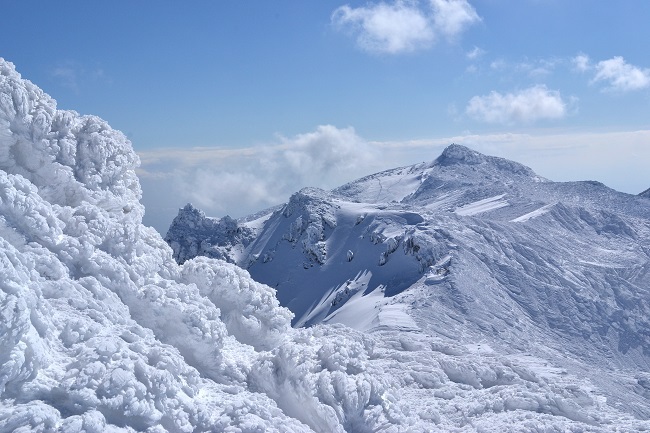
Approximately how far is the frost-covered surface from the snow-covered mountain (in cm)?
17

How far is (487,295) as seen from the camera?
35.6m

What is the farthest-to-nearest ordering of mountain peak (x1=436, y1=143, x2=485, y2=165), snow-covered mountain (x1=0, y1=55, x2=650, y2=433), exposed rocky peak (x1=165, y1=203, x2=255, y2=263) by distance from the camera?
mountain peak (x1=436, y1=143, x2=485, y2=165), exposed rocky peak (x1=165, y1=203, x2=255, y2=263), snow-covered mountain (x1=0, y1=55, x2=650, y2=433)

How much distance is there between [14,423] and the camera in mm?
8062

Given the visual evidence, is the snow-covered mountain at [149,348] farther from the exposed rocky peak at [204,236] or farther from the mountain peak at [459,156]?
the mountain peak at [459,156]

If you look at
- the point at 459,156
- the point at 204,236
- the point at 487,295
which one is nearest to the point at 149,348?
the point at 487,295

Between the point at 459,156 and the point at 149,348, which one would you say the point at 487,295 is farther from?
the point at 459,156

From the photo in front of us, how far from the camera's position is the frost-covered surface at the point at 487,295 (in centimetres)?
1705

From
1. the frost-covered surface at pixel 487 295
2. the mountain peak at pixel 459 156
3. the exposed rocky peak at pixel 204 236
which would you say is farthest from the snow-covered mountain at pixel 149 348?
the mountain peak at pixel 459 156

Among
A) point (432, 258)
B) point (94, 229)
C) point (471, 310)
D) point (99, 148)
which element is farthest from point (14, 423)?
point (432, 258)

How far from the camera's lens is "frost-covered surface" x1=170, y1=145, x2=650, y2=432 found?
17047 millimetres

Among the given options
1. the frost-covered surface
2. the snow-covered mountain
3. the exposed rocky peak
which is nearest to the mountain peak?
the frost-covered surface

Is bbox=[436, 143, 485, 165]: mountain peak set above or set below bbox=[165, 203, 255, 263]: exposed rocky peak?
above

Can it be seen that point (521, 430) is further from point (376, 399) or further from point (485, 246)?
point (485, 246)

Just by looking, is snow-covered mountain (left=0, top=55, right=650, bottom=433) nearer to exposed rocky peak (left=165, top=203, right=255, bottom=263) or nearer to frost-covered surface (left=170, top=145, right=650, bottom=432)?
frost-covered surface (left=170, top=145, right=650, bottom=432)
